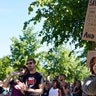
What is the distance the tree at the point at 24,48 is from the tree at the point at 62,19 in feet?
76.9

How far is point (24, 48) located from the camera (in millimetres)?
37625

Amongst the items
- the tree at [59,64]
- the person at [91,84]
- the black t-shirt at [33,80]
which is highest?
the tree at [59,64]

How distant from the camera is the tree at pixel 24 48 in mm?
37500

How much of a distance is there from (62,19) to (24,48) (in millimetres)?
24453

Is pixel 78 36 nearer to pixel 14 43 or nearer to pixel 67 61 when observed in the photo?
pixel 14 43

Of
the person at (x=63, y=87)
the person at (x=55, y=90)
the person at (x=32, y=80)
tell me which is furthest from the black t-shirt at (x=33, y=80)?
the person at (x=63, y=87)

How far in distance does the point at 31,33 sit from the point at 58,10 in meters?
25.2

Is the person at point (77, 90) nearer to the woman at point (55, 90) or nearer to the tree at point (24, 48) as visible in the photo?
the woman at point (55, 90)

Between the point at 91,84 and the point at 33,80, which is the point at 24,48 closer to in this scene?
the point at 33,80

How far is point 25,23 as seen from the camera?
14.2 metres

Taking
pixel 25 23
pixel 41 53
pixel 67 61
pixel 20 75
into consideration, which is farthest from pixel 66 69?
pixel 20 75

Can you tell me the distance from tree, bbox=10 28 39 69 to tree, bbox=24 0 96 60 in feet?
76.9

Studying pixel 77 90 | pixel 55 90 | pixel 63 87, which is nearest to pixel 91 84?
pixel 55 90

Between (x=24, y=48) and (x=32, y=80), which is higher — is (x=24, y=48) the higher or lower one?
the higher one
